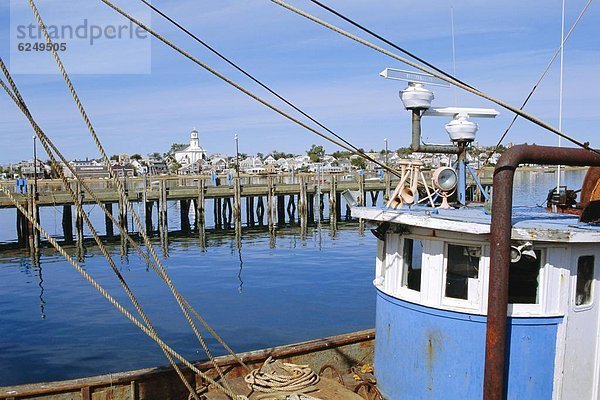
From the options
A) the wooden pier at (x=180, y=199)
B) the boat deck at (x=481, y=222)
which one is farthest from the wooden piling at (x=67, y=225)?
the boat deck at (x=481, y=222)

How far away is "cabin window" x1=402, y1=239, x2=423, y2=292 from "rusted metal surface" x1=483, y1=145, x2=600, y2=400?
1333 mm

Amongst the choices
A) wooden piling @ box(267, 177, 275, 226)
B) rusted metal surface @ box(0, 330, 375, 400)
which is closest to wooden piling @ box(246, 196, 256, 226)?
wooden piling @ box(267, 177, 275, 226)

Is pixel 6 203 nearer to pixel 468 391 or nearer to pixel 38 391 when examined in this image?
pixel 38 391

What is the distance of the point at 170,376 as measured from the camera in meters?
9.31

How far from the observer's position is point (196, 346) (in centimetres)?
2039

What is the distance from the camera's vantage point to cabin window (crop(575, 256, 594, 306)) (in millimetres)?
7156

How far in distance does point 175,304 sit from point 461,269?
20958mm

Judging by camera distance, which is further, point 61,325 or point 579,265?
point 61,325

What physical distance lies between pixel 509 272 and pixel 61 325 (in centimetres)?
2101

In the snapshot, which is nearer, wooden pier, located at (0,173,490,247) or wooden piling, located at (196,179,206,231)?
wooden pier, located at (0,173,490,247)

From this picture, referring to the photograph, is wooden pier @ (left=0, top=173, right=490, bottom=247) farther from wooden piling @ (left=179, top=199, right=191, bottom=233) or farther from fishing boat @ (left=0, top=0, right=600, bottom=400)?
fishing boat @ (left=0, top=0, right=600, bottom=400)

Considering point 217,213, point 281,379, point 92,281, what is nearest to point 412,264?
point 281,379

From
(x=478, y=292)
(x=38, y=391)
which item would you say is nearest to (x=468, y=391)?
(x=478, y=292)

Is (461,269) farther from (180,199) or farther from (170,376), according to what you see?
(180,199)
